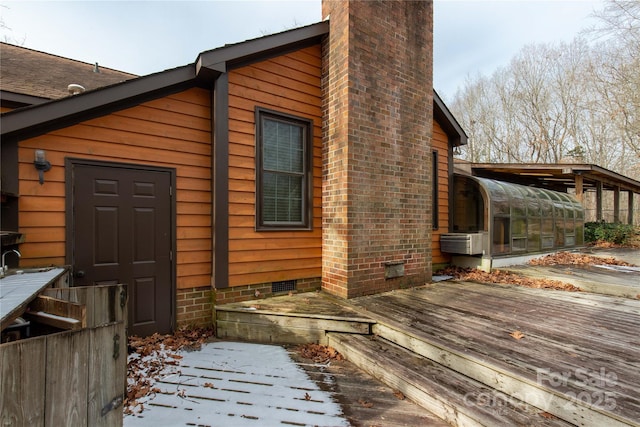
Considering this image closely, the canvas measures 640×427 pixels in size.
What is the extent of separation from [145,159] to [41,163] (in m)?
0.98

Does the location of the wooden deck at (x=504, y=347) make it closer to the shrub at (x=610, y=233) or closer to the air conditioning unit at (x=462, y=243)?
the air conditioning unit at (x=462, y=243)

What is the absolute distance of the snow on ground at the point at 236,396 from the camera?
89.3 inches

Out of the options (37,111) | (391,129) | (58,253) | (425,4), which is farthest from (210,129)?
(425,4)

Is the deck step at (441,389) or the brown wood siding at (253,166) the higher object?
the brown wood siding at (253,166)

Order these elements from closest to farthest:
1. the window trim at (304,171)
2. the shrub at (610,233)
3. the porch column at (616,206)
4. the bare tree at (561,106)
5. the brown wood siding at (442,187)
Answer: the window trim at (304,171)
the brown wood siding at (442,187)
the shrub at (610,233)
the porch column at (616,206)
the bare tree at (561,106)

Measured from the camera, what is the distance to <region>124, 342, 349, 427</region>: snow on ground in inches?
89.3

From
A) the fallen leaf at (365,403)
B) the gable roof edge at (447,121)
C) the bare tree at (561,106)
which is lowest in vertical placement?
the fallen leaf at (365,403)

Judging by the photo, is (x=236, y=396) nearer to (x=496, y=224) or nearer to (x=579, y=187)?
(x=496, y=224)

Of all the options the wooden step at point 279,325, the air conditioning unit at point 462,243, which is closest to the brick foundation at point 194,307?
the wooden step at point 279,325

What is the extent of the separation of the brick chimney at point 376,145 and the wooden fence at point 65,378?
10.8 feet

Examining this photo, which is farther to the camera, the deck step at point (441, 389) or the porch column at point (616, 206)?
the porch column at point (616, 206)

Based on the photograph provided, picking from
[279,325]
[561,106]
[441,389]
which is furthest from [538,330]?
[561,106]

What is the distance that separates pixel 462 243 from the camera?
633 centimetres

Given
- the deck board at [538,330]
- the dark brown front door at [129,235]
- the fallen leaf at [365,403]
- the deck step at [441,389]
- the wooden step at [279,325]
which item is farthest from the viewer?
the wooden step at [279,325]
